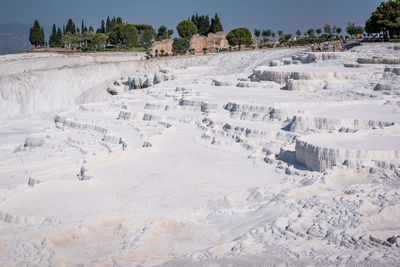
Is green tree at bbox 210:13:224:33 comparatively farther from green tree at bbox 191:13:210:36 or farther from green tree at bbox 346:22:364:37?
green tree at bbox 346:22:364:37

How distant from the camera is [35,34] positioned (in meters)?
59.3

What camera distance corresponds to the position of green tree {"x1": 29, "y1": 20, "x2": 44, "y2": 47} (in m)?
59.3

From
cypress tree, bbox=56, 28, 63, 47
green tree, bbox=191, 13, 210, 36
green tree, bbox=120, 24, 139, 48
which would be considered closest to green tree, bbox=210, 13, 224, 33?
green tree, bbox=191, 13, 210, 36

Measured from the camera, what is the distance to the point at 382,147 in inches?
349

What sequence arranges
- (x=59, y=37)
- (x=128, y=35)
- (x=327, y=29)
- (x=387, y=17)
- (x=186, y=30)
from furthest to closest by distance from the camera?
(x=59, y=37) → (x=186, y=30) → (x=128, y=35) → (x=327, y=29) → (x=387, y=17)

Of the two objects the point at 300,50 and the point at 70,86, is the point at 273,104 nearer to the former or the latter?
the point at 300,50

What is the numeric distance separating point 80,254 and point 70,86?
30.8m

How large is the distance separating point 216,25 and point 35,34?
22.5 metres

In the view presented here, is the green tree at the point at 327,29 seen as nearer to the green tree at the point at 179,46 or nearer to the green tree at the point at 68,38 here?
the green tree at the point at 179,46

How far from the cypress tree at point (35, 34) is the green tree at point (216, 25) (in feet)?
Result: 70.8

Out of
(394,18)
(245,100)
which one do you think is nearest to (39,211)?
(245,100)

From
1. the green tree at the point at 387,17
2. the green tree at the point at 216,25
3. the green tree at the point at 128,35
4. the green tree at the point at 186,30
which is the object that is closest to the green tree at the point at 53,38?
the green tree at the point at 128,35

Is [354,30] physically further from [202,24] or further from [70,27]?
[70,27]

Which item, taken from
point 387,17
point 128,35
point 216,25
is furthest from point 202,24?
point 387,17
